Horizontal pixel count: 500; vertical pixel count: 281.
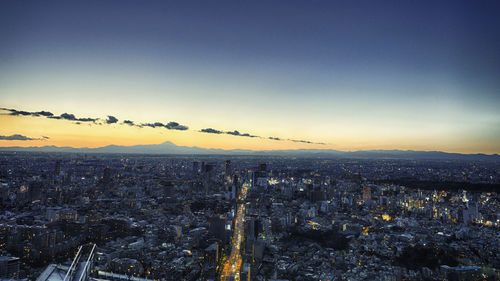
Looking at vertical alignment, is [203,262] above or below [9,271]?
below

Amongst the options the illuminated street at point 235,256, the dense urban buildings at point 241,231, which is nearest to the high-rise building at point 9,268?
the dense urban buildings at point 241,231

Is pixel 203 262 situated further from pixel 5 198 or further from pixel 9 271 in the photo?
pixel 5 198

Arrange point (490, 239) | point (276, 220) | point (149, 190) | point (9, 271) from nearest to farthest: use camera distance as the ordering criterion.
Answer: point (9, 271) → point (490, 239) → point (276, 220) → point (149, 190)

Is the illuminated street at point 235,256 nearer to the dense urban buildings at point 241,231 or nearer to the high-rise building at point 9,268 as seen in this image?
the dense urban buildings at point 241,231

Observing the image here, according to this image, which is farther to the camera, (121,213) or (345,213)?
(345,213)

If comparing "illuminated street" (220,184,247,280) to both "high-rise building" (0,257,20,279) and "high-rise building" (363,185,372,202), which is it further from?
"high-rise building" (363,185,372,202)

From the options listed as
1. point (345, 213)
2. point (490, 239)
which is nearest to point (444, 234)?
point (490, 239)

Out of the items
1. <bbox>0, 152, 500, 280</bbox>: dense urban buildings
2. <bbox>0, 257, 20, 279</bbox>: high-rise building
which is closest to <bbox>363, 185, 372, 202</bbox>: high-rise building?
<bbox>0, 152, 500, 280</bbox>: dense urban buildings

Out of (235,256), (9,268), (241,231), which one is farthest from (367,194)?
(9,268)

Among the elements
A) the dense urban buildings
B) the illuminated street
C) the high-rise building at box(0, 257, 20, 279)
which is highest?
the high-rise building at box(0, 257, 20, 279)
